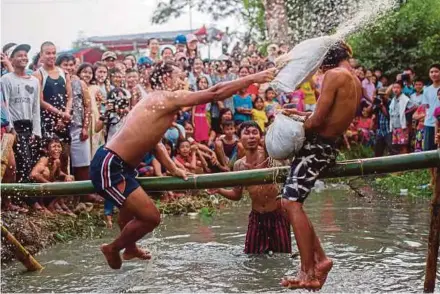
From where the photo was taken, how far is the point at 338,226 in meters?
9.02

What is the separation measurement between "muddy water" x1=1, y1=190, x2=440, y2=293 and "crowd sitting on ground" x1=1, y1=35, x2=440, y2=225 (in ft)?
3.47

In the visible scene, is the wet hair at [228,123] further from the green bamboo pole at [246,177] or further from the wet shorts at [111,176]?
the wet shorts at [111,176]

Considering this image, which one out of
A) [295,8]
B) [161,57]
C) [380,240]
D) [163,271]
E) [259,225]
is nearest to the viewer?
[163,271]

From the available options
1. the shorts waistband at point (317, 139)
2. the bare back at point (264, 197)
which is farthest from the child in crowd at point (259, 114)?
the shorts waistband at point (317, 139)

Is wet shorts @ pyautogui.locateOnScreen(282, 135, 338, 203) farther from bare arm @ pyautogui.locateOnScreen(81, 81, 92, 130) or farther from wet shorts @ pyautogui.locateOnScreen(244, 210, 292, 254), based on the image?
bare arm @ pyautogui.locateOnScreen(81, 81, 92, 130)

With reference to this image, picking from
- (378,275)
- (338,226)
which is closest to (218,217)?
(338,226)

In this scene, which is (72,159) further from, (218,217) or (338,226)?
(338,226)

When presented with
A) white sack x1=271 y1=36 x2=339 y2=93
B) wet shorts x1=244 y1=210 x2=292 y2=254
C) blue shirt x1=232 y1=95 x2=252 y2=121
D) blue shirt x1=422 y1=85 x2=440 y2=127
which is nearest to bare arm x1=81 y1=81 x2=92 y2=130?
wet shorts x1=244 y1=210 x2=292 y2=254

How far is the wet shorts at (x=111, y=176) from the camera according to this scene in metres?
5.95

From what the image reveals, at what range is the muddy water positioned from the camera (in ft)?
20.6

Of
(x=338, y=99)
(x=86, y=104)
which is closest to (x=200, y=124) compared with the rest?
(x=86, y=104)

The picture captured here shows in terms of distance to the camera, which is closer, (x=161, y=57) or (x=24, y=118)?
(x=24, y=118)

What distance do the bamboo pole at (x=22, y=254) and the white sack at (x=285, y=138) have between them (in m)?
2.56

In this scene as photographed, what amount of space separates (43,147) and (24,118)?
0.48m
